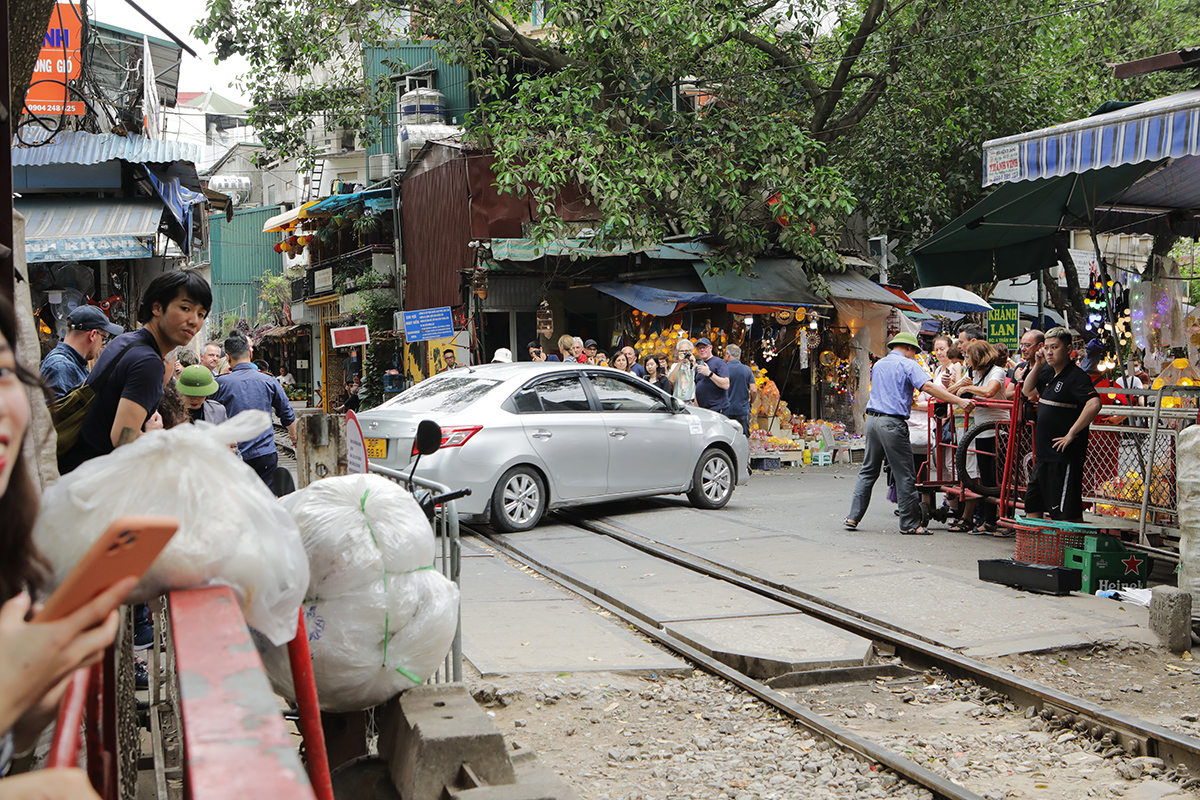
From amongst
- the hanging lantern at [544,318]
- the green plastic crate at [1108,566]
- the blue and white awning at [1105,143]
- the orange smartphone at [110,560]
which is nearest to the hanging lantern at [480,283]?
the hanging lantern at [544,318]

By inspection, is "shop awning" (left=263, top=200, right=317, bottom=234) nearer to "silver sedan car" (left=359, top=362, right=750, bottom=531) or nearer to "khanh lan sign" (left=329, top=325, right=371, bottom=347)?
"khanh lan sign" (left=329, top=325, right=371, bottom=347)

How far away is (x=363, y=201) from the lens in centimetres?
2664

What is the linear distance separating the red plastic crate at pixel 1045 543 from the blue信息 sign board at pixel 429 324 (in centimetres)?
1242

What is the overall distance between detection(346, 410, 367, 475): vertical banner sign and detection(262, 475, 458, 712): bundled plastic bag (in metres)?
1.20

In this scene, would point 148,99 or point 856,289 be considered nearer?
point 148,99

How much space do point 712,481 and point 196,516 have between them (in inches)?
428

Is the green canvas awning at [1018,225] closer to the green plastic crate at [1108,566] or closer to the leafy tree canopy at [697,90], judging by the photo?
the green plastic crate at [1108,566]

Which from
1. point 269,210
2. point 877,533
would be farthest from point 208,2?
point 269,210

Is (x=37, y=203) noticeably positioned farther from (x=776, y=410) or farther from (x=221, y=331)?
(x=221, y=331)

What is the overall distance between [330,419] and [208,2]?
591 inches

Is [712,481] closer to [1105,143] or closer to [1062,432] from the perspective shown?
[1062,432]

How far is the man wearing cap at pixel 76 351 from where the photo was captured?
250 inches

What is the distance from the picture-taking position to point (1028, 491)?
927 cm

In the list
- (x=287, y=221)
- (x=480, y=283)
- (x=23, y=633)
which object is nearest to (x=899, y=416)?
(x=23, y=633)
